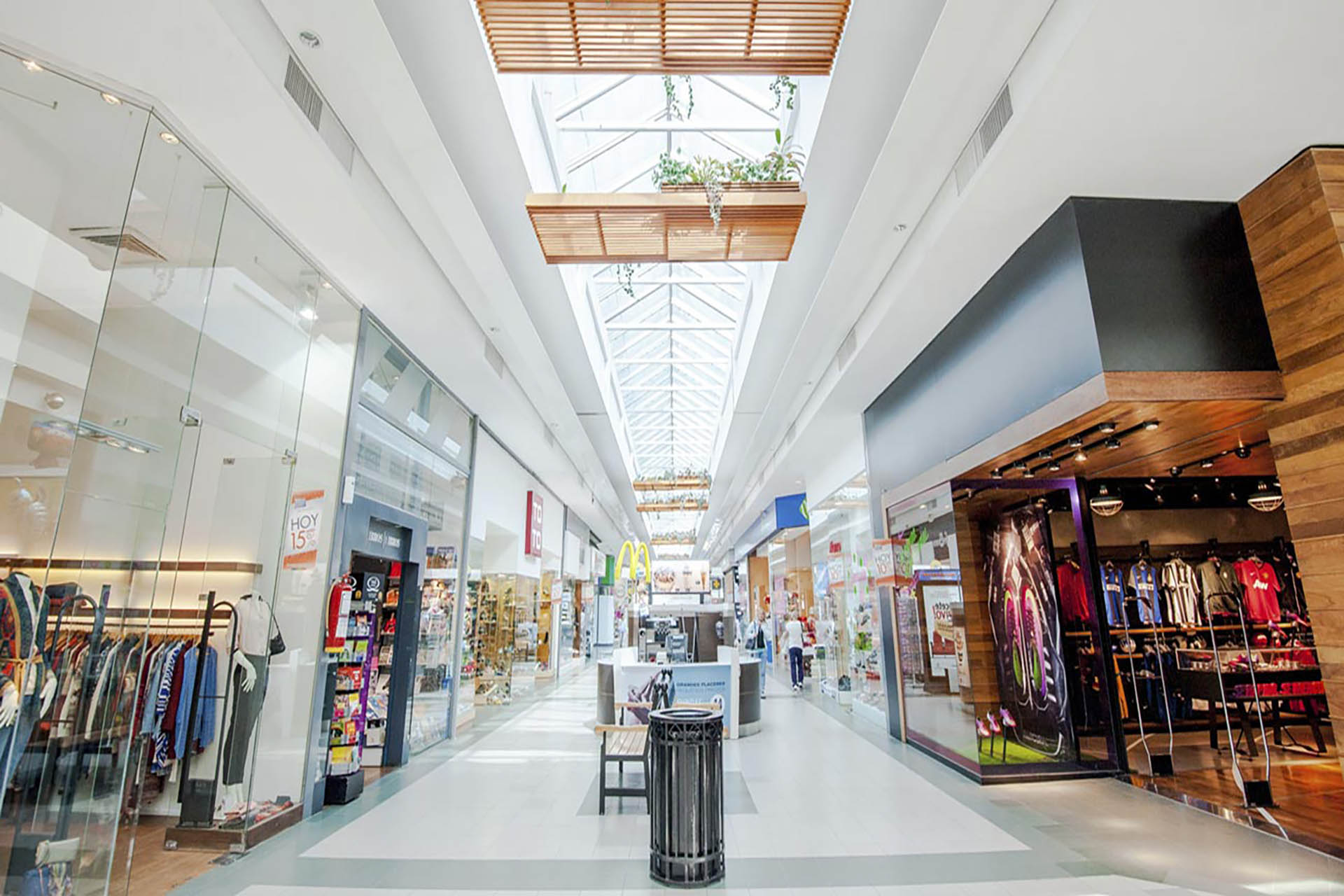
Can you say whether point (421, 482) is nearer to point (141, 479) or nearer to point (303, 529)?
point (303, 529)

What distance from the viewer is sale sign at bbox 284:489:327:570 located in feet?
17.0

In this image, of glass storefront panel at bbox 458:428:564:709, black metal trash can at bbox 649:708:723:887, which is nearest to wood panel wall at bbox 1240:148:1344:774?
black metal trash can at bbox 649:708:723:887

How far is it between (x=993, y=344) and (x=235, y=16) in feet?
18.5

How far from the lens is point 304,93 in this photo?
3.65m

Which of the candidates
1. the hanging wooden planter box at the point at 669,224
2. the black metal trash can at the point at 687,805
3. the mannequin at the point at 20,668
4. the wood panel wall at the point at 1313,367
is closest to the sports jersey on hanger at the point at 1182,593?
the wood panel wall at the point at 1313,367

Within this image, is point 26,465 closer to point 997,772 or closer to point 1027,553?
point 997,772

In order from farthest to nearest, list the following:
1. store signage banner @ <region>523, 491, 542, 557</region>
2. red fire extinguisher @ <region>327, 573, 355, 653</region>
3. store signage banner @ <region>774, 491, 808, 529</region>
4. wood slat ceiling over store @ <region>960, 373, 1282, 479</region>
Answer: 1. store signage banner @ <region>774, 491, 808, 529</region>
2. store signage banner @ <region>523, 491, 542, 557</region>
3. red fire extinguisher @ <region>327, 573, 355, 653</region>
4. wood slat ceiling over store @ <region>960, 373, 1282, 479</region>

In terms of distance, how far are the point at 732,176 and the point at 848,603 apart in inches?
322

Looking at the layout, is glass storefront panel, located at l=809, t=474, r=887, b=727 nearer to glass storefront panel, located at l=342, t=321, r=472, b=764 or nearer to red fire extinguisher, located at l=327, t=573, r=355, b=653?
glass storefront panel, located at l=342, t=321, r=472, b=764

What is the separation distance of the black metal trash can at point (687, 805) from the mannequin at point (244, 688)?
3.11 meters

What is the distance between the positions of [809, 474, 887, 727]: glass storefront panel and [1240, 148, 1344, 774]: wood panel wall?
5179 mm

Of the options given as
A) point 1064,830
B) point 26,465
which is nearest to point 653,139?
point 26,465

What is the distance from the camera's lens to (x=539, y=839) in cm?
469

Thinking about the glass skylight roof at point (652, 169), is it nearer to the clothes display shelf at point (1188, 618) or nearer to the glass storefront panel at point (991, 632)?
the glass storefront panel at point (991, 632)
